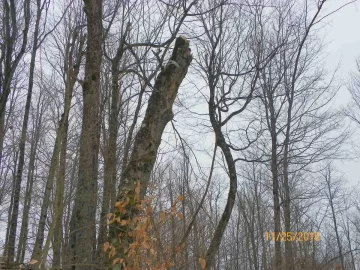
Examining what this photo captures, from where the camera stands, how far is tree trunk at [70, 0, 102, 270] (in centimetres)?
498

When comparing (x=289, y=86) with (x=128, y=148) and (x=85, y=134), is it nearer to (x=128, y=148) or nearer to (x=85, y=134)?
(x=128, y=148)

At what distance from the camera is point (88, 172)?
5148mm

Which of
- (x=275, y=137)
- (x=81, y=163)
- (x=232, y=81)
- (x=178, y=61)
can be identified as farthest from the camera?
(x=275, y=137)

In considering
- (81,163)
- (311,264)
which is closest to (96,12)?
(81,163)

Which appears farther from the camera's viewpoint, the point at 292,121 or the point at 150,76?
the point at 292,121

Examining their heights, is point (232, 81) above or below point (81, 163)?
above

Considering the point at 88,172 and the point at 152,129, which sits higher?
the point at 152,129

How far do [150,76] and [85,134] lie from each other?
3.96 meters

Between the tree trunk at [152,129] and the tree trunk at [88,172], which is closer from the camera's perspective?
the tree trunk at [152,129]

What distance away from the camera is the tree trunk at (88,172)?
498 cm

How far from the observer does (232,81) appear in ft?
31.3

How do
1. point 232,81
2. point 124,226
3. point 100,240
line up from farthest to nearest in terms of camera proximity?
point 232,81 → point 100,240 → point 124,226

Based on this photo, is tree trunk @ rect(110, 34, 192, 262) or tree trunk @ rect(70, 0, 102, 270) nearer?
tree trunk @ rect(110, 34, 192, 262)

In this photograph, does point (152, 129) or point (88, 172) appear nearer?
point (152, 129)
